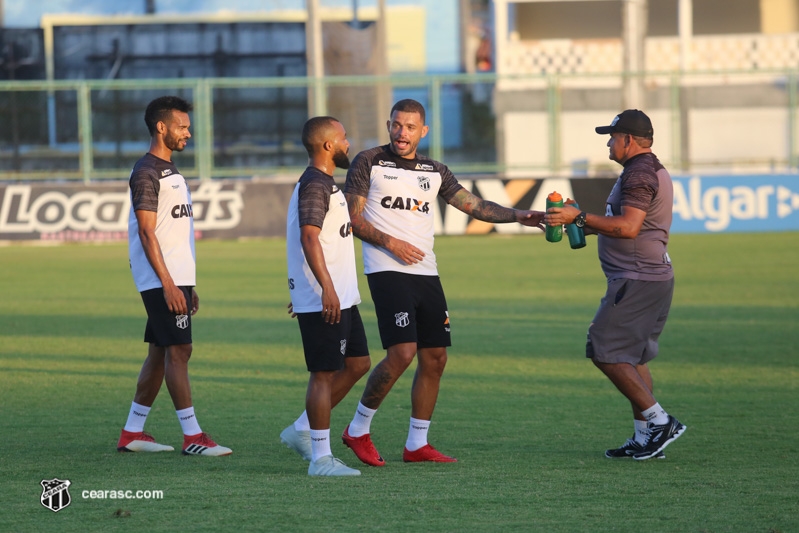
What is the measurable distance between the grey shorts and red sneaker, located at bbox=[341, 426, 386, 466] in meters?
1.31

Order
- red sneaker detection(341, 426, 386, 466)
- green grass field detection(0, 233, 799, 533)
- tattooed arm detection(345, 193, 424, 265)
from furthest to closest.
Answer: tattooed arm detection(345, 193, 424, 265) → red sneaker detection(341, 426, 386, 466) → green grass field detection(0, 233, 799, 533)

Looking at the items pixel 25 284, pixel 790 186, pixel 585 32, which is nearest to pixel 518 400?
pixel 25 284

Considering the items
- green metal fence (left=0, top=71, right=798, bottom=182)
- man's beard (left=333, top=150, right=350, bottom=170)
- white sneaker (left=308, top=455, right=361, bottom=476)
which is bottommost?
white sneaker (left=308, top=455, right=361, bottom=476)

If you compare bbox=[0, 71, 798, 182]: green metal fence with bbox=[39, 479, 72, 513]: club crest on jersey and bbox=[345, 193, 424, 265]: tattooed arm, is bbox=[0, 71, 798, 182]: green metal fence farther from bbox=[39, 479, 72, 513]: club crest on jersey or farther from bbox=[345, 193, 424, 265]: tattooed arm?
bbox=[39, 479, 72, 513]: club crest on jersey

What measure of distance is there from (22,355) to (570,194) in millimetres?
14010

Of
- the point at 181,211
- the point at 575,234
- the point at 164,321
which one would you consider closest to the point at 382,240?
the point at 575,234

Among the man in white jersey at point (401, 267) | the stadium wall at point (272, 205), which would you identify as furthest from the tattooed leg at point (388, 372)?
the stadium wall at point (272, 205)

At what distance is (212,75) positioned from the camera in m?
42.5

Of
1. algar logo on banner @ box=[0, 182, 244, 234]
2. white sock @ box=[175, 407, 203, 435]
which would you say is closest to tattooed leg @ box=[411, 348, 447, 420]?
white sock @ box=[175, 407, 203, 435]

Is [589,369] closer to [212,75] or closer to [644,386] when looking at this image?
[644,386]

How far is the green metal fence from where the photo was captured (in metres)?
25.0

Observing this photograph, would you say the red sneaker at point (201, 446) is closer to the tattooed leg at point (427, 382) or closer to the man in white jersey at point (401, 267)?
the man in white jersey at point (401, 267)

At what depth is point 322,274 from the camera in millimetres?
5559

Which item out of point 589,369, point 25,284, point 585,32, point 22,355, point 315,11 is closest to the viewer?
point 589,369
